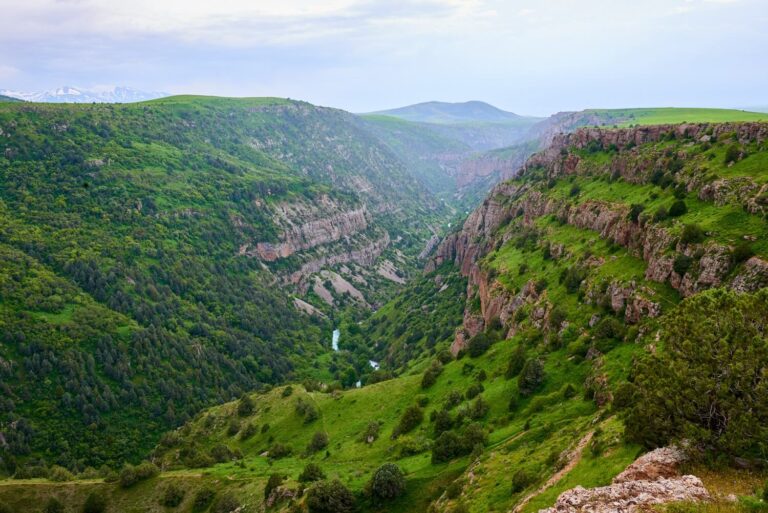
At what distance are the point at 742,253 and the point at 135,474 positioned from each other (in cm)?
9846

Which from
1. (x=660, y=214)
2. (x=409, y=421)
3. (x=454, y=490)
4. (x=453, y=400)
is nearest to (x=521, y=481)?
(x=454, y=490)

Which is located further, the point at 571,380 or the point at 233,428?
the point at 233,428

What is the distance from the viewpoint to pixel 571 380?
64062mm

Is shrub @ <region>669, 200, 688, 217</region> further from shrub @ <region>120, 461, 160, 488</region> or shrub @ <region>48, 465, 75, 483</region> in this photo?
shrub @ <region>48, 465, 75, 483</region>

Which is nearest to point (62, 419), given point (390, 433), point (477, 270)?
point (390, 433)

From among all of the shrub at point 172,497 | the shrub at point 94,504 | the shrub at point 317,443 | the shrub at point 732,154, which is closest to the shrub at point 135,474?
the shrub at point 94,504

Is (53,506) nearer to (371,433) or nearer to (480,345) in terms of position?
(371,433)

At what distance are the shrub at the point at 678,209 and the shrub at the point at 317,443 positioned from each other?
74.1 m

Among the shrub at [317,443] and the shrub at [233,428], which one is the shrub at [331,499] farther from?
the shrub at [233,428]

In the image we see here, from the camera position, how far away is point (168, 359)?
172m

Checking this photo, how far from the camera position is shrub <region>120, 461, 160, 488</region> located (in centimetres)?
8575

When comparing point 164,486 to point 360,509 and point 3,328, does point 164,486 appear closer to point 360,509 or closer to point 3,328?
point 360,509

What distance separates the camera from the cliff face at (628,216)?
56562mm

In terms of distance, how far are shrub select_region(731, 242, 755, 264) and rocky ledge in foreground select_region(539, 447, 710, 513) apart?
31.9 metres
